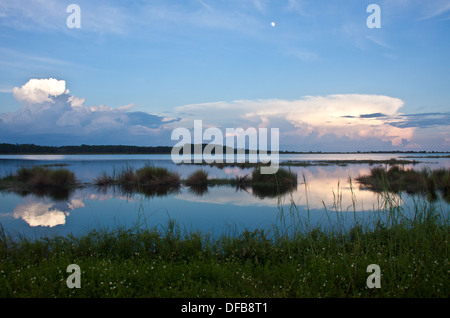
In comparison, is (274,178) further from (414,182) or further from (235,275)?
(235,275)

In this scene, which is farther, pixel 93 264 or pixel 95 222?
pixel 95 222

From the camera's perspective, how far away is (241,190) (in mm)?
19797

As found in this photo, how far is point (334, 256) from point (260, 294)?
239cm

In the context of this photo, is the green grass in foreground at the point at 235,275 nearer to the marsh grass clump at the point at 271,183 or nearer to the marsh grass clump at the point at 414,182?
the marsh grass clump at the point at 414,182

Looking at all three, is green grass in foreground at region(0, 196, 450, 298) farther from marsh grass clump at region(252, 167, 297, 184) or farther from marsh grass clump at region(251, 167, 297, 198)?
marsh grass clump at region(252, 167, 297, 184)

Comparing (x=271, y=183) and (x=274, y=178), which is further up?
(x=274, y=178)

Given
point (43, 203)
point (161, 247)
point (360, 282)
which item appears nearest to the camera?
point (360, 282)

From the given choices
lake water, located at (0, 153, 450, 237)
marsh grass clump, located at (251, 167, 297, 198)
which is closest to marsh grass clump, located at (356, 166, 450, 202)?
lake water, located at (0, 153, 450, 237)

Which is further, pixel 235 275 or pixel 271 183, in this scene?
pixel 271 183

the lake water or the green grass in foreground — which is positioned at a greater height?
the green grass in foreground

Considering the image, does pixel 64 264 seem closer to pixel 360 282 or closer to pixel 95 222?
pixel 360 282

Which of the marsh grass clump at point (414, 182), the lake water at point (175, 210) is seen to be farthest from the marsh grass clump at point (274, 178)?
the marsh grass clump at point (414, 182)

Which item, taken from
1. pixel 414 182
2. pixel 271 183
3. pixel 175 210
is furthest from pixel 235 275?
pixel 414 182
